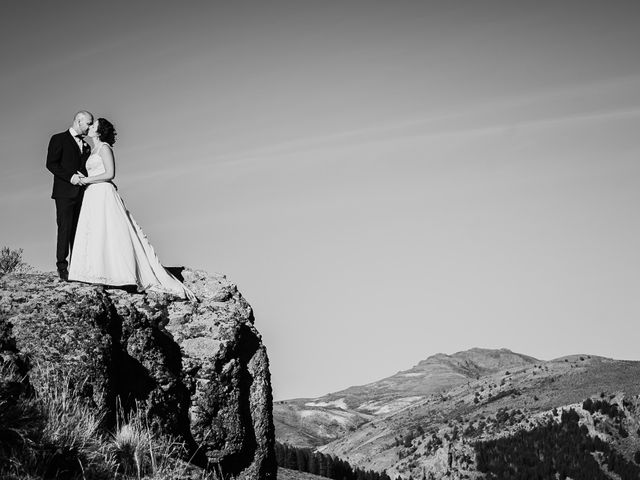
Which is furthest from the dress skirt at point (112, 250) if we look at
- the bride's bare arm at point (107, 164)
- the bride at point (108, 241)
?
the bride's bare arm at point (107, 164)

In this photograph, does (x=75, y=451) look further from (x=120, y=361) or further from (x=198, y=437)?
(x=198, y=437)

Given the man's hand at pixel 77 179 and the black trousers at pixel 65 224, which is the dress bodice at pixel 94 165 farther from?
the black trousers at pixel 65 224

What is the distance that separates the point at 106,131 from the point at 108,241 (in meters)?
2.29

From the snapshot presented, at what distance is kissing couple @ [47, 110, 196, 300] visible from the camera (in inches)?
464

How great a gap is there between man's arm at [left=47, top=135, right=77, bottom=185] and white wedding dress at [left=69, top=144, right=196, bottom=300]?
46cm

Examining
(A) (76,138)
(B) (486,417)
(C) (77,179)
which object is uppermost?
(A) (76,138)

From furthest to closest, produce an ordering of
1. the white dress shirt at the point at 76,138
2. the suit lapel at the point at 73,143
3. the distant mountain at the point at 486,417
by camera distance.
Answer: the distant mountain at the point at 486,417, the white dress shirt at the point at 76,138, the suit lapel at the point at 73,143

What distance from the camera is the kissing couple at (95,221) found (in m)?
11.8

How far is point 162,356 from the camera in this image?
1016 centimetres

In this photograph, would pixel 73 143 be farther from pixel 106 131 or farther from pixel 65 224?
pixel 65 224

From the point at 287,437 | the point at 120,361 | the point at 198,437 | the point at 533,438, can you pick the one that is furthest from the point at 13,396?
the point at 287,437

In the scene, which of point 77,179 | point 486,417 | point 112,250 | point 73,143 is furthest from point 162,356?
point 486,417

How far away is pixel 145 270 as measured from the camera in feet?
40.5

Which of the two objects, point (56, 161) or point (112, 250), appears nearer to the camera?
point (112, 250)
